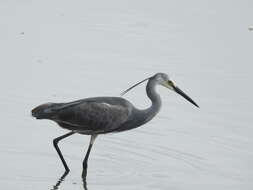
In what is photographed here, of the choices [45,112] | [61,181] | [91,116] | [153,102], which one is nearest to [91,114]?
[91,116]

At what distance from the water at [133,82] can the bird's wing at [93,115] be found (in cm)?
42

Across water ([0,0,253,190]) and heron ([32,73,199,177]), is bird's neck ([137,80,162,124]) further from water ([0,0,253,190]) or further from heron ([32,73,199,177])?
water ([0,0,253,190])

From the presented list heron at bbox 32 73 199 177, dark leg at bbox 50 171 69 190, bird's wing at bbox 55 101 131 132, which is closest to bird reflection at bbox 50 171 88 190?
dark leg at bbox 50 171 69 190

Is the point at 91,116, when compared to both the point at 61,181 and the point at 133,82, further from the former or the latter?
the point at 133,82

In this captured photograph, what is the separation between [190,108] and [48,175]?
10.4 feet

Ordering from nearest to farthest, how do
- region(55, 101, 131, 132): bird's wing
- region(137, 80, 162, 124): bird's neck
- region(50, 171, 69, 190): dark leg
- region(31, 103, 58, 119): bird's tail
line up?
region(50, 171, 69, 190): dark leg, region(31, 103, 58, 119): bird's tail, region(55, 101, 131, 132): bird's wing, region(137, 80, 162, 124): bird's neck

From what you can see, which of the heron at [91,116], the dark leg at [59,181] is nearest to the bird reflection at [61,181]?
the dark leg at [59,181]

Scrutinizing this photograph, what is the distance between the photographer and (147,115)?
33.8 ft

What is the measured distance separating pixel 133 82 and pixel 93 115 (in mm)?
2751

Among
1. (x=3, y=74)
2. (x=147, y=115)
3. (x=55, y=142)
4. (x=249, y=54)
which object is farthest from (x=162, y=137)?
(x=249, y=54)

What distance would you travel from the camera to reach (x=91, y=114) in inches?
394

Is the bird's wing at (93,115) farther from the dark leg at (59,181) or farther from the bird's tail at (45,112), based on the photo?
the dark leg at (59,181)

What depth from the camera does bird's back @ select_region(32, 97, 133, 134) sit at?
9.88 m

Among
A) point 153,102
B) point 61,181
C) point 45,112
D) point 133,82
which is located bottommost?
point 61,181
